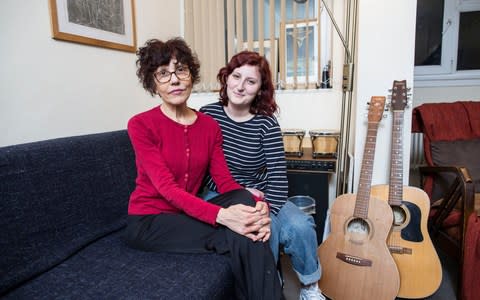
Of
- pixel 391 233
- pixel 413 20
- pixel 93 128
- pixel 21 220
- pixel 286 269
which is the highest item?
pixel 413 20

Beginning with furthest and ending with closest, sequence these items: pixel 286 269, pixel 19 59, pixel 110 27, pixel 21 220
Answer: pixel 286 269 < pixel 110 27 < pixel 19 59 < pixel 21 220

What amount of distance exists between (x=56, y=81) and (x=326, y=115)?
1.68 m

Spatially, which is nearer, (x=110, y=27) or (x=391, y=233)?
(x=391, y=233)

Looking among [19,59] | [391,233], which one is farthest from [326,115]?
[19,59]

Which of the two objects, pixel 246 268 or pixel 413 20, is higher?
pixel 413 20

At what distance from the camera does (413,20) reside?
169 centimetres

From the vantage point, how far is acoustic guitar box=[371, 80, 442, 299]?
1524mm

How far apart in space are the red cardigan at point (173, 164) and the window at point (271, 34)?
113cm

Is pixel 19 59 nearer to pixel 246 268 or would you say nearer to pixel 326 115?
pixel 246 268

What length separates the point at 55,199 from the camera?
119cm

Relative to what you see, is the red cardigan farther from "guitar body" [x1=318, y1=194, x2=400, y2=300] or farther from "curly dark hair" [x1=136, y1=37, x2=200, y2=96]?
"guitar body" [x1=318, y1=194, x2=400, y2=300]

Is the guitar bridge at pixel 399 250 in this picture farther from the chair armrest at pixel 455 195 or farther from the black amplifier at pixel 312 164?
the black amplifier at pixel 312 164

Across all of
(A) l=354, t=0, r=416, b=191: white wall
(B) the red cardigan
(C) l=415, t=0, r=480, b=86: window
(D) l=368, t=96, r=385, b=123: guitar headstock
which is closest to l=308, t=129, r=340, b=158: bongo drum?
(A) l=354, t=0, r=416, b=191: white wall

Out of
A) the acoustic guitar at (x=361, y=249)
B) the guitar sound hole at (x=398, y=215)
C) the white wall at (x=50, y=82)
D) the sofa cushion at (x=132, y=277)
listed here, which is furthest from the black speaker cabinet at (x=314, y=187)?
the white wall at (x=50, y=82)
